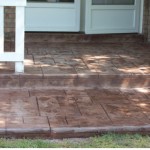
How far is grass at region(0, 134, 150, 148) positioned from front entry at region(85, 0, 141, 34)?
4618mm

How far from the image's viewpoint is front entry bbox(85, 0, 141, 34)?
9.28 m

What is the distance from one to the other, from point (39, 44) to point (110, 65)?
2.01 m

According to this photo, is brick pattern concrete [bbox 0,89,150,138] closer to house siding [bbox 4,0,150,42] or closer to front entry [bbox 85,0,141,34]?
house siding [bbox 4,0,150,42]

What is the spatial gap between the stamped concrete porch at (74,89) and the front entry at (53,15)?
27 cm

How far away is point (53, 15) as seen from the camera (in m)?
9.27

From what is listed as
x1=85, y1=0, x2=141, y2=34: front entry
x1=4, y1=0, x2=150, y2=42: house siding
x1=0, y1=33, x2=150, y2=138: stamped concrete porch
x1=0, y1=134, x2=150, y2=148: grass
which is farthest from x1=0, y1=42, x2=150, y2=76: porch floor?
x1=0, y1=134, x2=150, y2=148: grass

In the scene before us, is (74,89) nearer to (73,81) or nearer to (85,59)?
(73,81)

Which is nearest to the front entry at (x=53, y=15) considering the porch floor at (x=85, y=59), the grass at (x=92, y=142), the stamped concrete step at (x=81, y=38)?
the stamped concrete step at (x=81, y=38)

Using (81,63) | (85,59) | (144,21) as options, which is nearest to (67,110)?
(81,63)

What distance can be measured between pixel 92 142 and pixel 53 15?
16.0ft

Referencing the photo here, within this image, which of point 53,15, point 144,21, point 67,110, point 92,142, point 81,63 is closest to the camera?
point 92,142

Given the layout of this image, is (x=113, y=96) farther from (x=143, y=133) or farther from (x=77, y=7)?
(x=77, y=7)

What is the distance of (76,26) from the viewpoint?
Answer: 9383 mm

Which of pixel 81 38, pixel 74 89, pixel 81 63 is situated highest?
pixel 81 38
